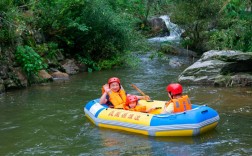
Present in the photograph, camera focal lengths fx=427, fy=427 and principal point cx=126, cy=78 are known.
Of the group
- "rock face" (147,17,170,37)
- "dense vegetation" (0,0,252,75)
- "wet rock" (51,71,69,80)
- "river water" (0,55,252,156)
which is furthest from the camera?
"rock face" (147,17,170,37)

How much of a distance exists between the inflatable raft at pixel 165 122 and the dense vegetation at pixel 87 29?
5.34 metres

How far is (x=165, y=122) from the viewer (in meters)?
7.16

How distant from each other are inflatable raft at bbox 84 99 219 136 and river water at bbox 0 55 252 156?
114mm

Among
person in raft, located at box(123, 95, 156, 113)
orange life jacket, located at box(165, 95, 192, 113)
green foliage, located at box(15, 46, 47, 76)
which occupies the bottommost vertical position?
person in raft, located at box(123, 95, 156, 113)

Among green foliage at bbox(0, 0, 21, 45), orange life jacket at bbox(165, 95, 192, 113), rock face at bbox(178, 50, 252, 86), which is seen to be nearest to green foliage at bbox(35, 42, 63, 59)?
green foliage at bbox(0, 0, 21, 45)

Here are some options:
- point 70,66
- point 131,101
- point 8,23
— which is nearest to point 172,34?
point 70,66

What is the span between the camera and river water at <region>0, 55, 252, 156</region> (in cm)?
677

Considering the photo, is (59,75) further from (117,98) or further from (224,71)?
(117,98)

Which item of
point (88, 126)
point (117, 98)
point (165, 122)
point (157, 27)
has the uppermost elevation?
point (157, 27)

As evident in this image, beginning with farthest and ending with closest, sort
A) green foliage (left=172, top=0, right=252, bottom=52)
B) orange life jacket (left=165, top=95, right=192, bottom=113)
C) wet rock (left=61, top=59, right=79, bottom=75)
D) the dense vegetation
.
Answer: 1. green foliage (left=172, top=0, right=252, bottom=52)
2. wet rock (left=61, top=59, right=79, bottom=75)
3. the dense vegetation
4. orange life jacket (left=165, top=95, right=192, bottom=113)

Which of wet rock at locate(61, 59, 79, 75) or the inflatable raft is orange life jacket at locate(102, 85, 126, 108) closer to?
the inflatable raft

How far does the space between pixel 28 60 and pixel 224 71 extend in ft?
18.7

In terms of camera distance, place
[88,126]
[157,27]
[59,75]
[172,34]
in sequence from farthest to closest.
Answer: [157,27] < [172,34] < [59,75] < [88,126]

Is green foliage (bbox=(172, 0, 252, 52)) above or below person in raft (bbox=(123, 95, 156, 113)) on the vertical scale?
above
